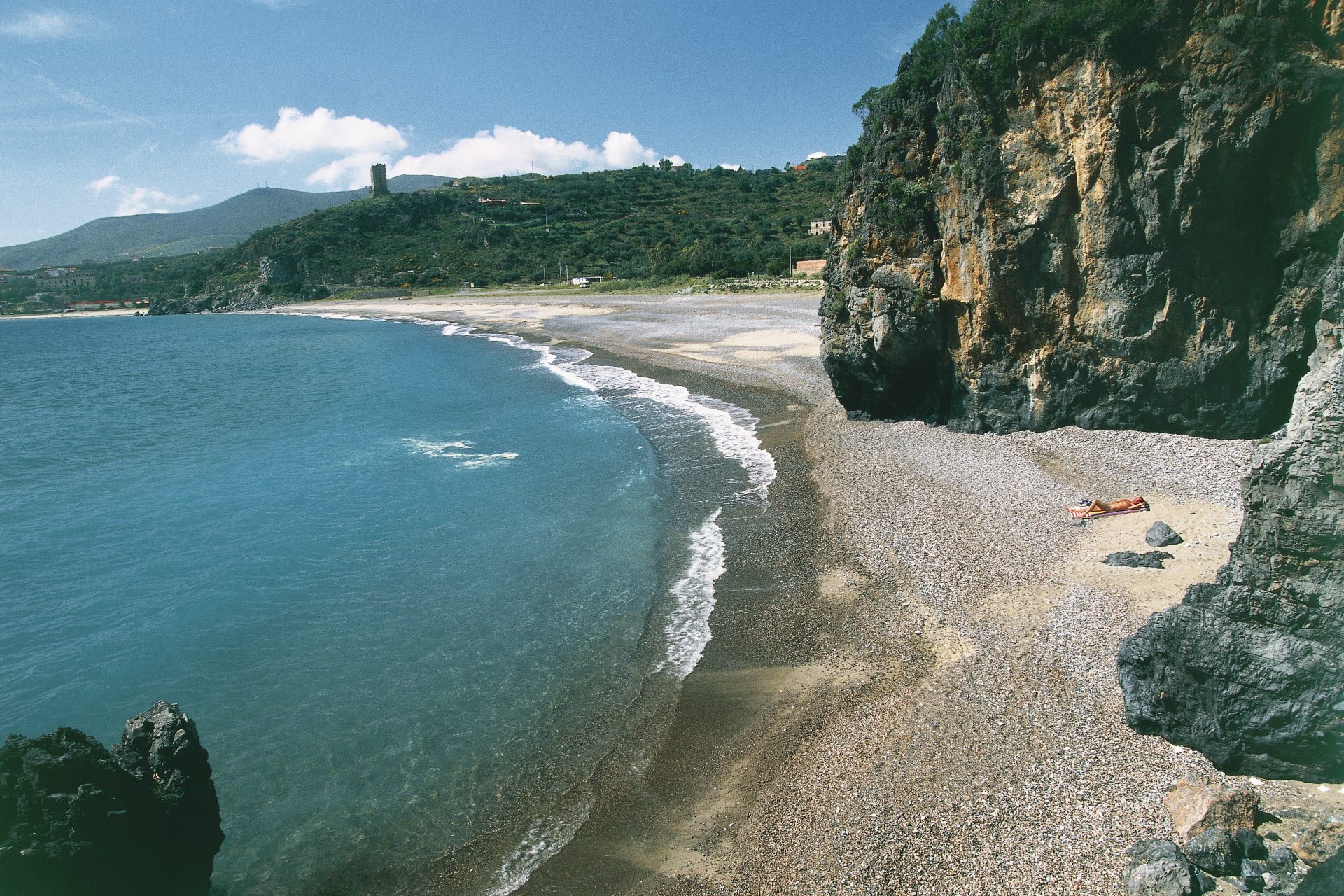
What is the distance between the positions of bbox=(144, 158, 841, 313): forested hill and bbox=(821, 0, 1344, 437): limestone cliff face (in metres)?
58.1

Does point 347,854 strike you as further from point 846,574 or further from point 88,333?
point 88,333

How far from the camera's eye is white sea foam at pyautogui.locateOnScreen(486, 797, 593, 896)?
7.45 m

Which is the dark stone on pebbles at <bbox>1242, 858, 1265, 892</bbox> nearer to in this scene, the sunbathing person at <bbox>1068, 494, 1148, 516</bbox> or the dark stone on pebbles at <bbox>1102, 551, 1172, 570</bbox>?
the dark stone on pebbles at <bbox>1102, 551, 1172, 570</bbox>

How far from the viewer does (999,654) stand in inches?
389

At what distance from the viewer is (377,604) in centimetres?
1354

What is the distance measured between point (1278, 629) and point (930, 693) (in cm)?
365

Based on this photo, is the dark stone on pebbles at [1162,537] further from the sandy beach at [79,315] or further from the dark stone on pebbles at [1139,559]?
the sandy beach at [79,315]

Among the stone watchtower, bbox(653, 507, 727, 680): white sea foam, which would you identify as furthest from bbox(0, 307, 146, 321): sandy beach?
bbox(653, 507, 727, 680): white sea foam

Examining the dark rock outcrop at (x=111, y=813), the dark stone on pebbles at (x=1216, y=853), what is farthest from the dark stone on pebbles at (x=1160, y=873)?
the dark rock outcrop at (x=111, y=813)

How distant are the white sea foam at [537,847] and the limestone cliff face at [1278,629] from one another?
6207 millimetres

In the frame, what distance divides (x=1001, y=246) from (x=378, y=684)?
1614 centimetres

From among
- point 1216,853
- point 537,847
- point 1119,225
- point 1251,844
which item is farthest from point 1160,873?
point 1119,225

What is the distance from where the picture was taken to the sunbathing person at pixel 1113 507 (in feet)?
44.9

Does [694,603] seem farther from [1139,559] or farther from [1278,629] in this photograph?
[1278,629]
